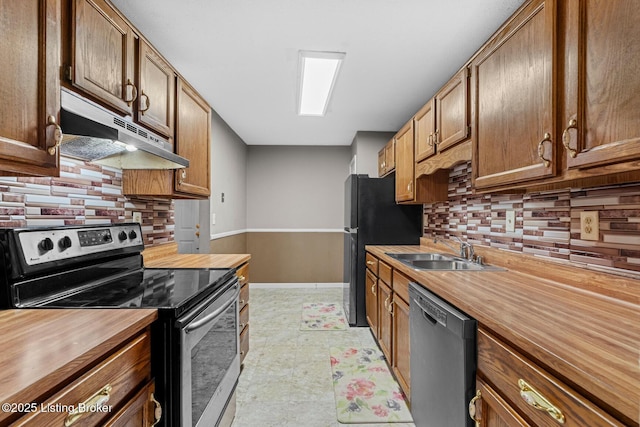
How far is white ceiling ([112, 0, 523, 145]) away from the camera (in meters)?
1.61

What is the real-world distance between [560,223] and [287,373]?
1933mm

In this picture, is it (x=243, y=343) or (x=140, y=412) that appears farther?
(x=243, y=343)

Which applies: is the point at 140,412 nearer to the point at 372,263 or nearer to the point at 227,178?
the point at 372,263

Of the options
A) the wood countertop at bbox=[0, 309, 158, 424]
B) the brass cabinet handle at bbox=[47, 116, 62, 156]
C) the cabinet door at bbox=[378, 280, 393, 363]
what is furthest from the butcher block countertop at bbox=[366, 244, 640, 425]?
the brass cabinet handle at bbox=[47, 116, 62, 156]

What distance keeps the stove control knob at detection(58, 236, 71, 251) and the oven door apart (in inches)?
22.9

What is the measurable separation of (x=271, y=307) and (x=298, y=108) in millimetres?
2388

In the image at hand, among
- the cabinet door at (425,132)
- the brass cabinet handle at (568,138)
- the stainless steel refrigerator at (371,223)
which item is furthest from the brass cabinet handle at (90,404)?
the stainless steel refrigerator at (371,223)

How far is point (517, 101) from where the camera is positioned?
1311mm

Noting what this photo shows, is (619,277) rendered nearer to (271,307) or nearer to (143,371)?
(143,371)

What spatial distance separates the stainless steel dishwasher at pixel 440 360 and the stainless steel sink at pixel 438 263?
1.40ft

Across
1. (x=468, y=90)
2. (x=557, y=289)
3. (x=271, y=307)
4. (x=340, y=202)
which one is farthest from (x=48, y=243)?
(x=340, y=202)

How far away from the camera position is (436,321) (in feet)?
4.20

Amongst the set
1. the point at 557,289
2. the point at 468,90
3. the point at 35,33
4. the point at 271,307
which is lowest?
the point at 271,307

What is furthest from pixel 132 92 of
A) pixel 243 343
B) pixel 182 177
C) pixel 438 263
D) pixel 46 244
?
pixel 438 263
